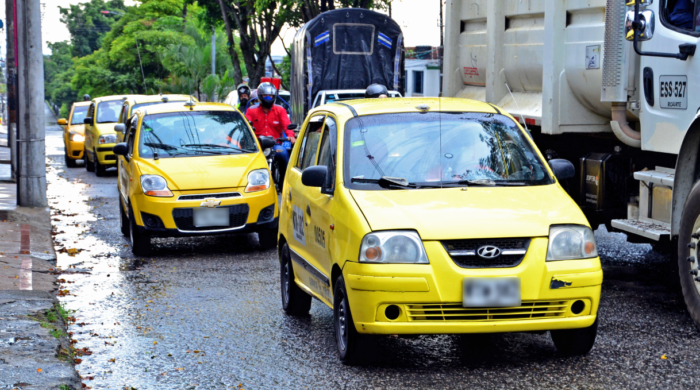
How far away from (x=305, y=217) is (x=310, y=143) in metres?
0.82

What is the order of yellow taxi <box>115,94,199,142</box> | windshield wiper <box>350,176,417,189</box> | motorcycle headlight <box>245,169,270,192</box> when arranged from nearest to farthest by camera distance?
windshield wiper <box>350,176,417,189</box> < motorcycle headlight <box>245,169,270,192</box> < yellow taxi <box>115,94,199,142</box>

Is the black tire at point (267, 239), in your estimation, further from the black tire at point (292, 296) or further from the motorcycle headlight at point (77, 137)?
the motorcycle headlight at point (77, 137)

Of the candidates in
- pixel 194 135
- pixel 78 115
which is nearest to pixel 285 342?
pixel 194 135

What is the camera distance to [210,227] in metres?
10.1

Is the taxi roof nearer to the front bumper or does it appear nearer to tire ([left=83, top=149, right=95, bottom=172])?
the front bumper

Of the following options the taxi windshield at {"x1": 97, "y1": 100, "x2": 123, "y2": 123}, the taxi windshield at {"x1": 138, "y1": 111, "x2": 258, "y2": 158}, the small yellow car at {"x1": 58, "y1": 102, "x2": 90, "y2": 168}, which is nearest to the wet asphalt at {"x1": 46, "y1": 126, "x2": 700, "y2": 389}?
the taxi windshield at {"x1": 138, "y1": 111, "x2": 258, "y2": 158}

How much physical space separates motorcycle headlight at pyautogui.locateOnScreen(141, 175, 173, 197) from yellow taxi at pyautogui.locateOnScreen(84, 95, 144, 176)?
407 inches

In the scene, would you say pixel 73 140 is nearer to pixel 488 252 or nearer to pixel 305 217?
pixel 305 217

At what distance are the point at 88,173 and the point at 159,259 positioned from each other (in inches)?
513

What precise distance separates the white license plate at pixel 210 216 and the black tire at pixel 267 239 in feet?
1.95

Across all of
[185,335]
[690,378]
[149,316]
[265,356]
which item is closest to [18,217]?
[149,316]

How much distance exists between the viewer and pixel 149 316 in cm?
721

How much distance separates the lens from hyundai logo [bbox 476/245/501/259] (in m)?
5.17

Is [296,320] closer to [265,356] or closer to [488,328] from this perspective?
[265,356]
